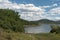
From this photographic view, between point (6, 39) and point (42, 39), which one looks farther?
point (42, 39)

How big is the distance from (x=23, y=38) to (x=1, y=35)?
6.52ft

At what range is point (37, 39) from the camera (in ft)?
69.8

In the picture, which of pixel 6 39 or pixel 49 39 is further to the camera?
pixel 49 39

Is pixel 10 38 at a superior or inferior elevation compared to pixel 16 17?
inferior

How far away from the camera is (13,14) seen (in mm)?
61469

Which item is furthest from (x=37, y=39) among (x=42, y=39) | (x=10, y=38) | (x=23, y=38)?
(x=10, y=38)

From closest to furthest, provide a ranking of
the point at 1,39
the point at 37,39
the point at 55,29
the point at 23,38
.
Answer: the point at 1,39
the point at 23,38
the point at 37,39
the point at 55,29

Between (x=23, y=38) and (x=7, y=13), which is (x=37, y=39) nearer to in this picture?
(x=23, y=38)

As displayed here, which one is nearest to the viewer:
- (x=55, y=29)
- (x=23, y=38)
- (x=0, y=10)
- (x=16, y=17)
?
(x=23, y=38)

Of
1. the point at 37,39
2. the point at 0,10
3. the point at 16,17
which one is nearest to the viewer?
the point at 37,39

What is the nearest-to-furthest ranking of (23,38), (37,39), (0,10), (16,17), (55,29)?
A: (23,38)
(37,39)
(55,29)
(0,10)
(16,17)

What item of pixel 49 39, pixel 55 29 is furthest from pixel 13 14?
pixel 49 39

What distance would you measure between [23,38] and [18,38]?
0.88m

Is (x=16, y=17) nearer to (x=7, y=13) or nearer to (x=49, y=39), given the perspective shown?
(x=7, y=13)
